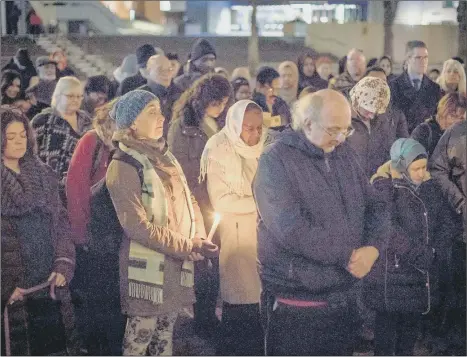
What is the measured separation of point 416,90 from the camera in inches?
302

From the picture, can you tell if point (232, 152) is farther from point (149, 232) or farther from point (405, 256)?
point (405, 256)

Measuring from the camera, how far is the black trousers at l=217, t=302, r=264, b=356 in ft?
17.7

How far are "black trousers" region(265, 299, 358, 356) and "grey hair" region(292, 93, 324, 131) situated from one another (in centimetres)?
86

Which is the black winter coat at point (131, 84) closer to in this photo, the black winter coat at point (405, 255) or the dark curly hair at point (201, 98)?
the dark curly hair at point (201, 98)

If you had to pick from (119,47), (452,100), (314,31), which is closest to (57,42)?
(119,47)

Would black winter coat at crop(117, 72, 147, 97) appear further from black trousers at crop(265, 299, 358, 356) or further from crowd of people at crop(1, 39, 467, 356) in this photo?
black trousers at crop(265, 299, 358, 356)

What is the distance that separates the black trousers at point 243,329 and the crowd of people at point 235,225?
1cm

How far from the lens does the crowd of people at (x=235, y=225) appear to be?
4.06 m

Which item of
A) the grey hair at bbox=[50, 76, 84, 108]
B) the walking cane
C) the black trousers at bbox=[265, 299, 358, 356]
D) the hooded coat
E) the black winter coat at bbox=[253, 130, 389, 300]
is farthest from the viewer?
the grey hair at bbox=[50, 76, 84, 108]

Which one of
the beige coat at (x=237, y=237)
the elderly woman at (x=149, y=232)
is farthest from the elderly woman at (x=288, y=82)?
the elderly woman at (x=149, y=232)

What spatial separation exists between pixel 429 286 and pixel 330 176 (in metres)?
1.54

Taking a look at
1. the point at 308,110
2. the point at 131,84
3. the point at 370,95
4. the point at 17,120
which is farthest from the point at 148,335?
the point at 131,84

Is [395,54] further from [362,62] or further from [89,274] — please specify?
[89,274]

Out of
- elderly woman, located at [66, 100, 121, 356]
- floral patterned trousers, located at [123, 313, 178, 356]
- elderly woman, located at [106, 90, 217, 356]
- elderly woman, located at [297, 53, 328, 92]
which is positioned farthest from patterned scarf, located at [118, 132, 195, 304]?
elderly woman, located at [297, 53, 328, 92]
